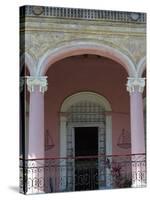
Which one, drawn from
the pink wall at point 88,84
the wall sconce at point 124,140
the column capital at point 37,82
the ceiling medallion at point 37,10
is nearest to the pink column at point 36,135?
the column capital at point 37,82

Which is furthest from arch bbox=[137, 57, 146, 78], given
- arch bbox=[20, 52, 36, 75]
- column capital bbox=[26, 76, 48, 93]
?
arch bbox=[20, 52, 36, 75]

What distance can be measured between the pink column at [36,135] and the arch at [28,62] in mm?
85

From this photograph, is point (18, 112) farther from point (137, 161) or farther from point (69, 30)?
point (137, 161)

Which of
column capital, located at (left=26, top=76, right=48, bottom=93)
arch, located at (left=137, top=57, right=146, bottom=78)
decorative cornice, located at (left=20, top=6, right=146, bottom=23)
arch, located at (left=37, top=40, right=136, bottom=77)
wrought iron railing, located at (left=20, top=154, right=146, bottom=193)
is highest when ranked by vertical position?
decorative cornice, located at (left=20, top=6, right=146, bottom=23)

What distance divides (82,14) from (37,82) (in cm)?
77

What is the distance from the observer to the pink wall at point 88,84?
5.98 meters

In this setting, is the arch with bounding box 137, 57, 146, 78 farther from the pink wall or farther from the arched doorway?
the arched doorway

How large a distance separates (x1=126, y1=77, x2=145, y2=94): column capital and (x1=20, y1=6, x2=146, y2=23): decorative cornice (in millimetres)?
558

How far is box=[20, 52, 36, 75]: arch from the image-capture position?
5688 millimetres

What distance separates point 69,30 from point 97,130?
0.99 m

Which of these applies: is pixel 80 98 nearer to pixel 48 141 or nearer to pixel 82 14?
pixel 48 141

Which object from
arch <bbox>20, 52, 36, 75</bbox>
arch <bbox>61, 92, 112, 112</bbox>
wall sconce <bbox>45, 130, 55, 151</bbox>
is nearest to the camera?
arch <bbox>20, 52, 36, 75</bbox>

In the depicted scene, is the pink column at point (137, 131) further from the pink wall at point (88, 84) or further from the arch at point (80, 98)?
the arch at point (80, 98)

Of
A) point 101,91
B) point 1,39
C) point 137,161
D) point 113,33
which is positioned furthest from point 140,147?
point 1,39
